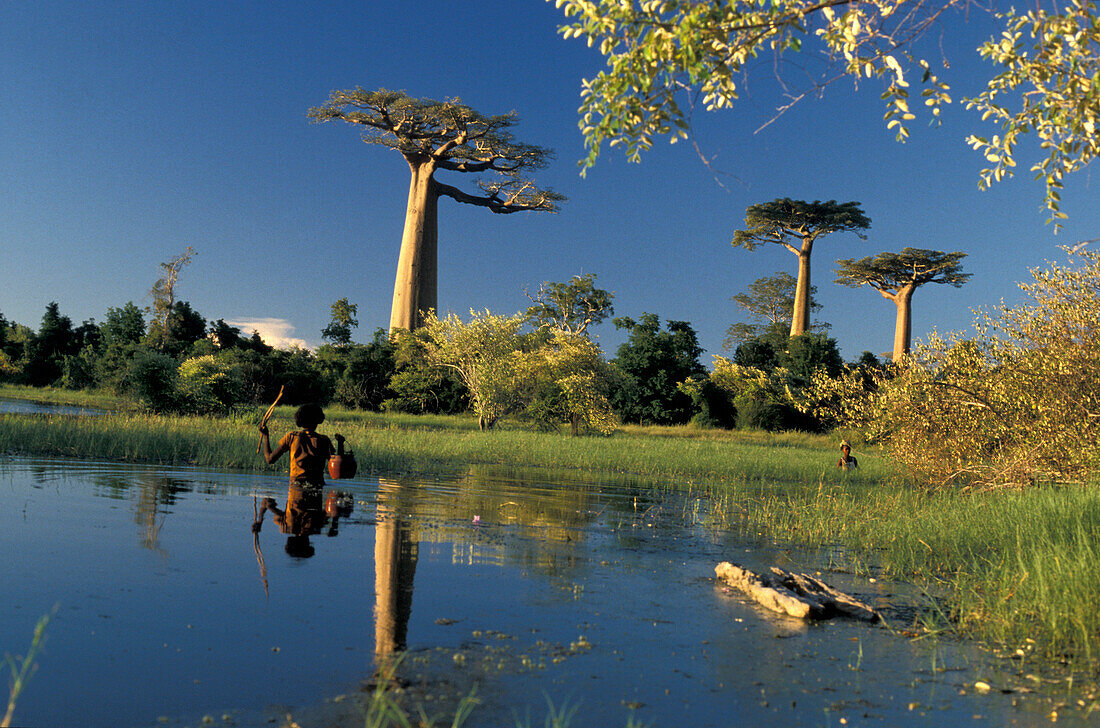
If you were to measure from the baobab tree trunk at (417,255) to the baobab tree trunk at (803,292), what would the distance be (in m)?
28.5

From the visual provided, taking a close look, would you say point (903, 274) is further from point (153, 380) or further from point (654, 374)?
point (153, 380)

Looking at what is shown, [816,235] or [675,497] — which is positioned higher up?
[816,235]

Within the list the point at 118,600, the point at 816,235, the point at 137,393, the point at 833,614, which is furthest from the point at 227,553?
the point at 816,235

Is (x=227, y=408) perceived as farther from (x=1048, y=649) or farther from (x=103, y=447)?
(x=1048, y=649)

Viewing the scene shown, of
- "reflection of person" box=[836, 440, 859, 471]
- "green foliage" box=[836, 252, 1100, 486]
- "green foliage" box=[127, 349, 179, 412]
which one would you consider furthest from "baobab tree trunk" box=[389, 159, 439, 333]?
"green foliage" box=[836, 252, 1100, 486]

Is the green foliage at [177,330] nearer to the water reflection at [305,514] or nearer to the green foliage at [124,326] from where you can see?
the green foliage at [124,326]

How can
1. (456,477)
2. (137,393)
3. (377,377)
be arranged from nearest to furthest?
1. (456,477)
2. (137,393)
3. (377,377)

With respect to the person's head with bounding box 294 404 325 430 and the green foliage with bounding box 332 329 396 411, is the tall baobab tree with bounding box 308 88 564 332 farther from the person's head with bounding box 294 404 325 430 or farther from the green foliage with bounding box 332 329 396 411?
the person's head with bounding box 294 404 325 430

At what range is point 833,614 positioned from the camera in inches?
243

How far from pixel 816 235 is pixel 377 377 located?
34.9m

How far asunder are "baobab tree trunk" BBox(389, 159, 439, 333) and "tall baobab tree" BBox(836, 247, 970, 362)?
3295 cm

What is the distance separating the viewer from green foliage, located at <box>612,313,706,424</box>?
53.9 m

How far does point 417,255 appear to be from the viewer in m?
62.3

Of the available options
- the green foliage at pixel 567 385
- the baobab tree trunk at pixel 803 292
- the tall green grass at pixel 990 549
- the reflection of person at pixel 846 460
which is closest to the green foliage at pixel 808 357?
the baobab tree trunk at pixel 803 292
